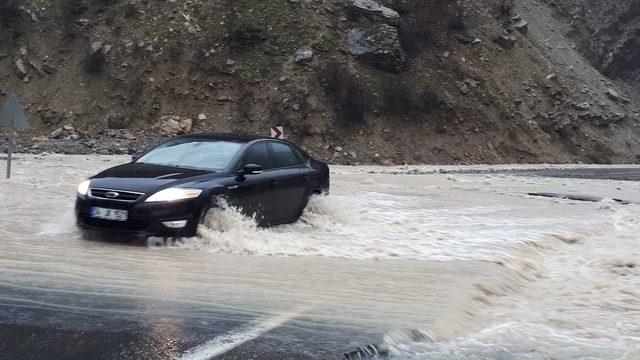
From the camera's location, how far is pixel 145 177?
9070mm

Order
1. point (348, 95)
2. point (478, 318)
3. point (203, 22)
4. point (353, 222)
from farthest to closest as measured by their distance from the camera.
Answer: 1. point (203, 22)
2. point (348, 95)
3. point (353, 222)
4. point (478, 318)

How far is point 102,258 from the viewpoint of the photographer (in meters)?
8.03

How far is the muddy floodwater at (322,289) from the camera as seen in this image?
17.4 feet

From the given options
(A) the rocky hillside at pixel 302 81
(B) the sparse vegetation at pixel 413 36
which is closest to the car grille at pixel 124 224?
(A) the rocky hillside at pixel 302 81

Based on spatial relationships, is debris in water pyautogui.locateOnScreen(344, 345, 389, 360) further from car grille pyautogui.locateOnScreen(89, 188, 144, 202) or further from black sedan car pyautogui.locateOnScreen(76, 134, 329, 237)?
car grille pyautogui.locateOnScreen(89, 188, 144, 202)

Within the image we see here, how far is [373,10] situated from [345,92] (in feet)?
20.0

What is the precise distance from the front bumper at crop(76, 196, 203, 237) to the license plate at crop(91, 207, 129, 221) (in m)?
0.04

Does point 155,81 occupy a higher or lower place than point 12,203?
higher

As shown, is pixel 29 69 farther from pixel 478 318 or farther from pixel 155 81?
pixel 478 318

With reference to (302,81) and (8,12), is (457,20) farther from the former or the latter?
(8,12)

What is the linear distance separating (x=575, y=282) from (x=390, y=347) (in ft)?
12.2

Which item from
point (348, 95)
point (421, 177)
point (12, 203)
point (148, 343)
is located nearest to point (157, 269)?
point (148, 343)

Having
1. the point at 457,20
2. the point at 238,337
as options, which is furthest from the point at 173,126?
the point at 238,337

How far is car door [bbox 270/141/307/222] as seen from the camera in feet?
34.9
